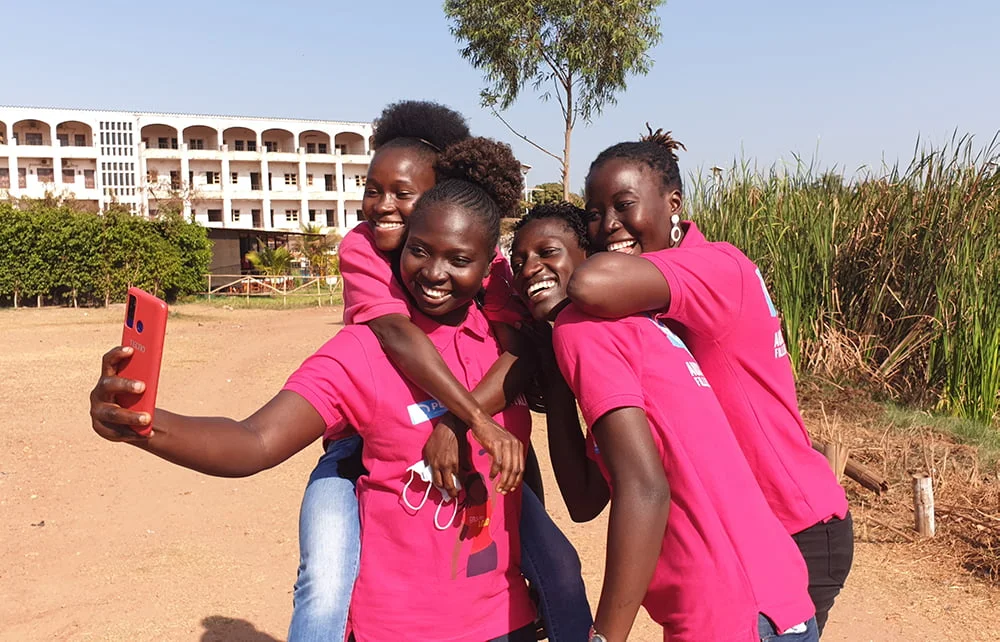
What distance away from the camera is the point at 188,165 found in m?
60.3

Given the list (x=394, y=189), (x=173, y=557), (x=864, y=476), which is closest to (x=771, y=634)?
(x=394, y=189)

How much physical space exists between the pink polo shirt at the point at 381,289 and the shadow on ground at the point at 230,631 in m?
3.01

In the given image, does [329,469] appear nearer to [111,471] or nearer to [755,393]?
[755,393]

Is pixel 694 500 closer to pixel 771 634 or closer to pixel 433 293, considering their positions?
pixel 771 634

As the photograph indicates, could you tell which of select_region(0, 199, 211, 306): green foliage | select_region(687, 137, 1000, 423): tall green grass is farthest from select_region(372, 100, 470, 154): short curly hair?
select_region(0, 199, 211, 306): green foliage

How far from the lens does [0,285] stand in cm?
2602

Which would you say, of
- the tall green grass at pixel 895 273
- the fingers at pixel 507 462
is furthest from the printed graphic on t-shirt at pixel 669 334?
the tall green grass at pixel 895 273

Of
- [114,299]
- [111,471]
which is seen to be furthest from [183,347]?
[114,299]

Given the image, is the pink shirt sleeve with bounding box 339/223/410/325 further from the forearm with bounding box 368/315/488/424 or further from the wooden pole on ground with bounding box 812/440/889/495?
the wooden pole on ground with bounding box 812/440/889/495

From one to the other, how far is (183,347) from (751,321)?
656 inches

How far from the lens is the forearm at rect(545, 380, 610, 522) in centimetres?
232

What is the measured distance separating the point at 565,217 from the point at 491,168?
27 centimetres

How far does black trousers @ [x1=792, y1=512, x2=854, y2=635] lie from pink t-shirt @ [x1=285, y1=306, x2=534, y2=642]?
0.76 m

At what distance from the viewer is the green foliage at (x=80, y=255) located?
85.7 ft
